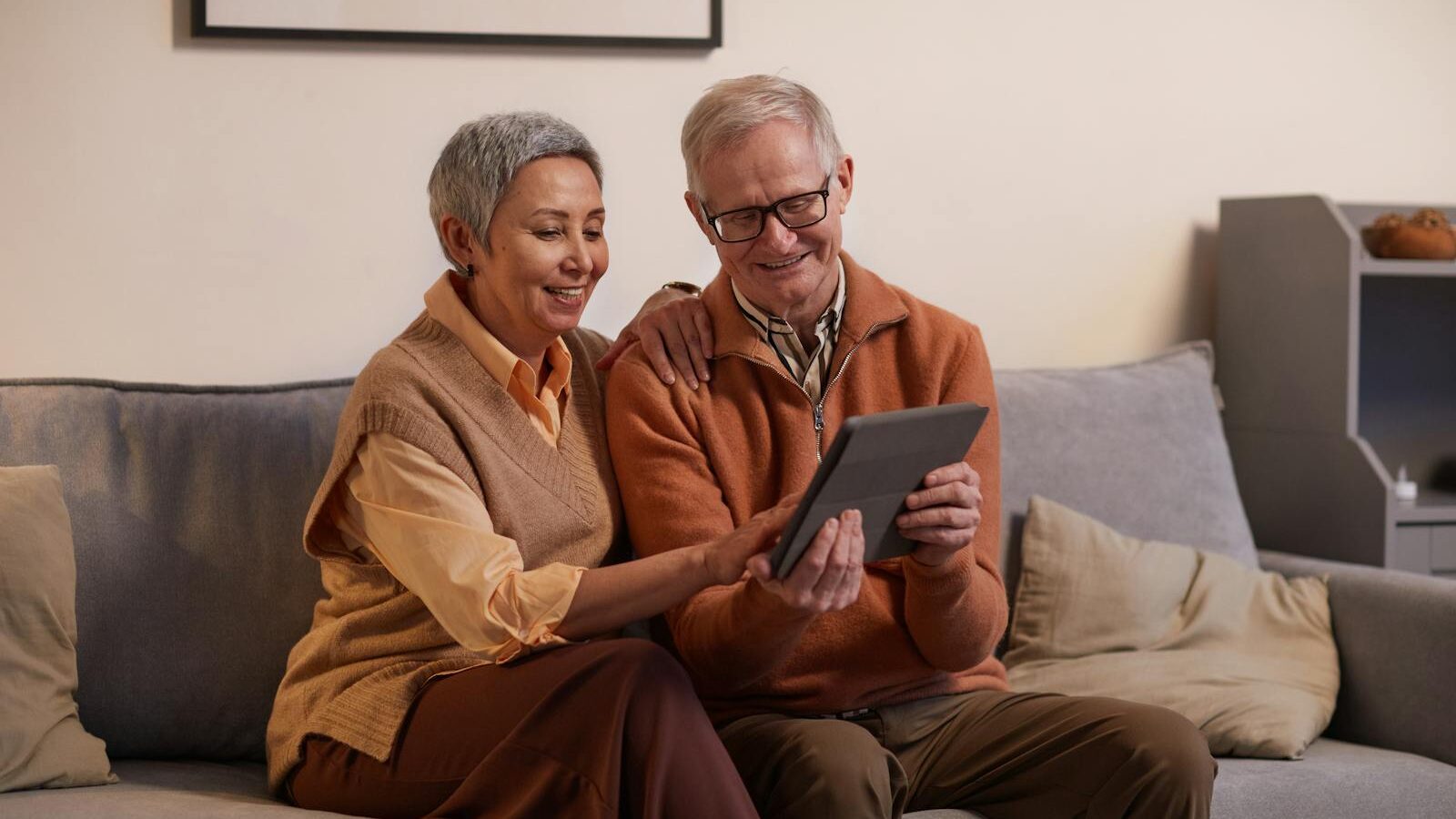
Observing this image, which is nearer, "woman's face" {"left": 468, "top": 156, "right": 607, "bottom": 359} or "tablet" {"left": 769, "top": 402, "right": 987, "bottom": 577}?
"tablet" {"left": 769, "top": 402, "right": 987, "bottom": 577}

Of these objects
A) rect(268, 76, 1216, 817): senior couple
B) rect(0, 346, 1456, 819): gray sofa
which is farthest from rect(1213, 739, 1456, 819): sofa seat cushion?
rect(268, 76, 1216, 817): senior couple

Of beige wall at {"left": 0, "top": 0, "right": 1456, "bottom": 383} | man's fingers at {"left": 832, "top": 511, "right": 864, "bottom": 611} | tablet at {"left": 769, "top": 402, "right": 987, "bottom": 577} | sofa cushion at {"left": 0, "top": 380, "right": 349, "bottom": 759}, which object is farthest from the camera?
beige wall at {"left": 0, "top": 0, "right": 1456, "bottom": 383}

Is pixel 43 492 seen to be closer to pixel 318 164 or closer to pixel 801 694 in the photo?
pixel 318 164

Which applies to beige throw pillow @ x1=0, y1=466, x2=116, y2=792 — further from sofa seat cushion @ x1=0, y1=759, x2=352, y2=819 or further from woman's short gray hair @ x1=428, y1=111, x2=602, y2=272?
woman's short gray hair @ x1=428, y1=111, x2=602, y2=272

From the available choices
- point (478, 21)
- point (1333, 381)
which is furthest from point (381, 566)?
point (1333, 381)

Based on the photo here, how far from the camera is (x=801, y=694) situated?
5.83 ft

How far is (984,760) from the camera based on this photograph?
68.9 inches

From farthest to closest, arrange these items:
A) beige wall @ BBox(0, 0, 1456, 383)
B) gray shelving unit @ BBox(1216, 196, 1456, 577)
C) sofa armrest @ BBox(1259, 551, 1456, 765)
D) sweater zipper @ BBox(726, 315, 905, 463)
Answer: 1. gray shelving unit @ BBox(1216, 196, 1456, 577)
2. beige wall @ BBox(0, 0, 1456, 383)
3. sofa armrest @ BBox(1259, 551, 1456, 765)
4. sweater zipper @ BBox(726, 315, 905, 463)

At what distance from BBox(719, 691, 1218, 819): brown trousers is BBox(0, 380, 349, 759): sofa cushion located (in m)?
0.70

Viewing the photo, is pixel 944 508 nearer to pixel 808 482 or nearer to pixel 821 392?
pixel 808 482

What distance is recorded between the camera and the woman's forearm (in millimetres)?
1585

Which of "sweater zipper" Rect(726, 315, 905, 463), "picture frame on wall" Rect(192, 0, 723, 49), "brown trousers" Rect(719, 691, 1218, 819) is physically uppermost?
"picture frame on wall" Rect(192, 0, 723, 49)

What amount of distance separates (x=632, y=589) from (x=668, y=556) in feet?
0.18

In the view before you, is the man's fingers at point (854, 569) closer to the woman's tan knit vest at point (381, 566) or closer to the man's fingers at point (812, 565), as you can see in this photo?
the man's fingers at point (812, 565)
